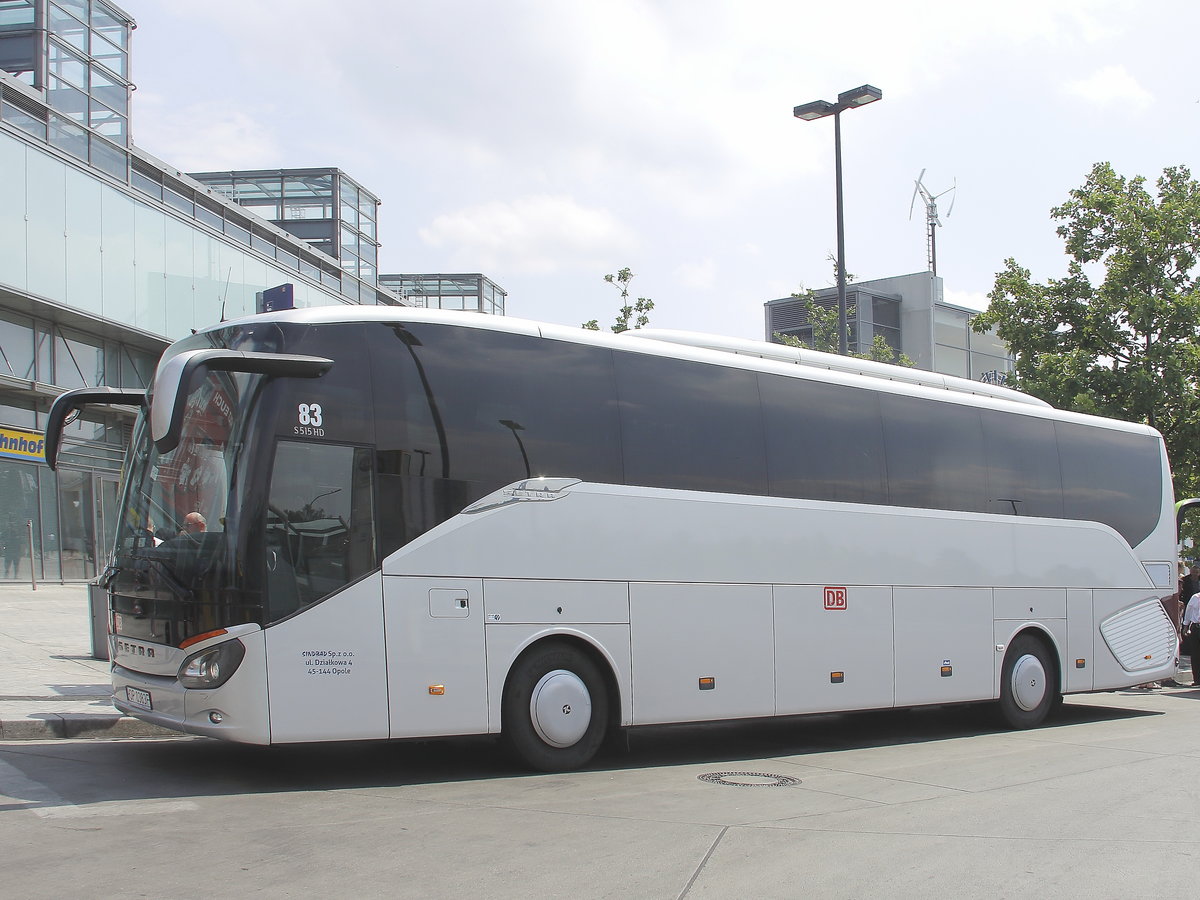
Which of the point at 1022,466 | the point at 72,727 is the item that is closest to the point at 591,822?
the point at 72,727

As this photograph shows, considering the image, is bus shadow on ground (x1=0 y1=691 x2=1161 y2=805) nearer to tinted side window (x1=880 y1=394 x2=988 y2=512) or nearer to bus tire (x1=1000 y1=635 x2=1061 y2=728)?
bus tire (x1=1000 y1=635 x2=1061 y2=728)

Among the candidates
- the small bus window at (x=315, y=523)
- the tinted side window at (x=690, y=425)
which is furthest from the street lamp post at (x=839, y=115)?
the small bus window at (x=315, y=523)

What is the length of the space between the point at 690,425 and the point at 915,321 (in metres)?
45.4

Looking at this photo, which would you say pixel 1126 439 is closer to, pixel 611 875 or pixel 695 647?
pixel 695 647

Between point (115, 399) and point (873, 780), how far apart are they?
735cm

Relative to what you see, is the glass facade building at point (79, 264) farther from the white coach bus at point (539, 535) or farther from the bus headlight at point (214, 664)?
the bus headlight at point (214, 664)

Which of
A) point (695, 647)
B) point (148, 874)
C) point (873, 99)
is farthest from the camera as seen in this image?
point (873, 99)

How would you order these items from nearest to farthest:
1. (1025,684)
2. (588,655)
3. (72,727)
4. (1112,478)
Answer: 1. (588,655)
2. (72,727)
3. (1025,684)
4. (1112,478)

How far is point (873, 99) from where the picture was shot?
19.9 m

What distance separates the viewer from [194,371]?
307 inches

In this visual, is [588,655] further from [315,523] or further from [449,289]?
[449,289]

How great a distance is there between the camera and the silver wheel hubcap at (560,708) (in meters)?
9.86

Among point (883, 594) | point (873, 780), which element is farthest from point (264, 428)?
point (883, 594)

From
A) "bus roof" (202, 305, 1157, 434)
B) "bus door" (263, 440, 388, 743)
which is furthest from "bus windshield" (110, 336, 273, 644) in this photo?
"bus roof" (202, 305, 1157, 434)
